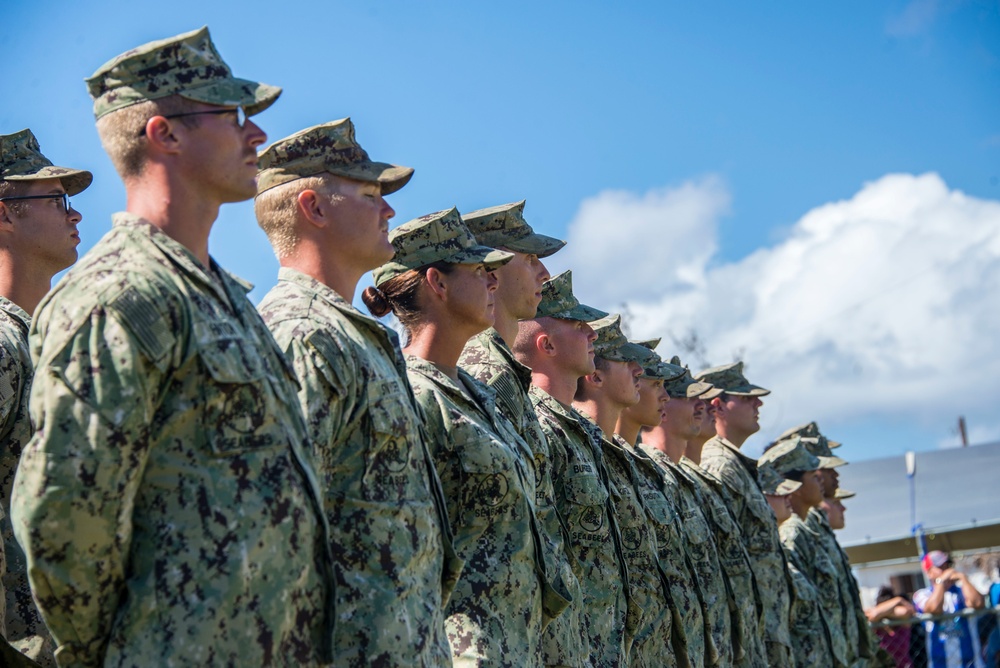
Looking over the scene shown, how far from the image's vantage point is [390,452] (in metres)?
3.99

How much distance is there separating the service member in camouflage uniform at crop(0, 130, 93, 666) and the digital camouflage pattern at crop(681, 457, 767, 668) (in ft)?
17.9

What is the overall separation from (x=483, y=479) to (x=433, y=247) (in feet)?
3.56

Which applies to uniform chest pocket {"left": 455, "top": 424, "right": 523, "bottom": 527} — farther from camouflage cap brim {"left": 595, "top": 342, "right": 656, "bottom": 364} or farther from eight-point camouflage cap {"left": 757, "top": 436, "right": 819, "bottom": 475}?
eight-point camouflage cap {"left": 757, "top": 436, "right": 819, "bottom": 475}

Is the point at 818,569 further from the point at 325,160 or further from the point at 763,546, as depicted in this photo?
the point at 325,160

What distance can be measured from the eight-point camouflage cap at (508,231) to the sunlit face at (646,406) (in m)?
2.45

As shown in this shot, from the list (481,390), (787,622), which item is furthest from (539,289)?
(787,622)

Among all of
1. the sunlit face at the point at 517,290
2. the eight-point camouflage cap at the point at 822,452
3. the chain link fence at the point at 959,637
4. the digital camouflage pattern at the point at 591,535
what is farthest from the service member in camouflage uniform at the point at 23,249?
the chain link fence at the point at 959,637

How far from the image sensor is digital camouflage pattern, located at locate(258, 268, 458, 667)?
3744 millimetres

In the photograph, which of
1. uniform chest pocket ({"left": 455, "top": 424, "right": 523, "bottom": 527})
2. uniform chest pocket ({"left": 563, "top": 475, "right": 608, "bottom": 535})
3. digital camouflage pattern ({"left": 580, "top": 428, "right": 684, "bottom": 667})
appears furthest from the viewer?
digital camouflage pattern ({"left": 580, "top": 428, "right": 684, "bottom": 667})

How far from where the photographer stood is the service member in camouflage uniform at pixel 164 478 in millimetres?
3037

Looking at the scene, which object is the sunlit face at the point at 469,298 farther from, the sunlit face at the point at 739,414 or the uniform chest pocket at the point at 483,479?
the sunlit face at the point at 739,414

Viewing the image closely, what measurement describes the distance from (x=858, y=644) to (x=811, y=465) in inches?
72.0

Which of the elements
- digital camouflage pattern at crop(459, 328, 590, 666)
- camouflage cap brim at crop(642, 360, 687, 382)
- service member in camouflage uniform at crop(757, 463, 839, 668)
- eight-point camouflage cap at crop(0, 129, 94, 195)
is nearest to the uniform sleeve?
eight-point camouflage cap at crop(0, 129, 94, 195)

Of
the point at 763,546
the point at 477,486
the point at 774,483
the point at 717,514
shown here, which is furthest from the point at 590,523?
the point at 774,483
